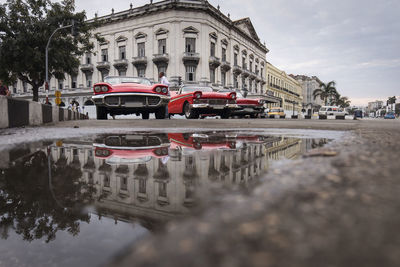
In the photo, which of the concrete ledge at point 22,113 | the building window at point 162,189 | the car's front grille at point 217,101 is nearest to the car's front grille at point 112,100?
the concrete ledge at point 22,113

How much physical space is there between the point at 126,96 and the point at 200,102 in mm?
3489

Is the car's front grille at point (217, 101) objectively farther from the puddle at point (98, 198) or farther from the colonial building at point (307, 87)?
the colonial building at point (307, 87)

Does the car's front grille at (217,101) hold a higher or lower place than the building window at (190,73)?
lower

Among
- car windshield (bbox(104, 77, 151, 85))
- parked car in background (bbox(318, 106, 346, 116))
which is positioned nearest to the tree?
car windshield (bbox(104, 77, 151, 85))

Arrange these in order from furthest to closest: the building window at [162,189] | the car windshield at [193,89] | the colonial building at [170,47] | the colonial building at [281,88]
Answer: the colonial building at [281,88] < the colonial building at [170,47] < the car windshield at [193,89] < the building window at [162,189]

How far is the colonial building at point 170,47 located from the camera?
30.1m

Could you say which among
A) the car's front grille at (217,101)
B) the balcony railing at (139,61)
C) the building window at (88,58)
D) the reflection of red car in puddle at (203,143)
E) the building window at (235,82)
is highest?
the building window at (88,58)

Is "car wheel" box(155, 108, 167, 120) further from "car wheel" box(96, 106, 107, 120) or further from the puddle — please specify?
the puddle

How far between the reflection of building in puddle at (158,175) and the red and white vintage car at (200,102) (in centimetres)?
881

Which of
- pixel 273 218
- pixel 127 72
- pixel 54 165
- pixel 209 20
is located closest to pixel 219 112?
pixel 54 165

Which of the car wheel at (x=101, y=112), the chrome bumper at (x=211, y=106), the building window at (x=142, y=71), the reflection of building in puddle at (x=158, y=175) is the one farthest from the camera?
the building window at (x=142, y=71)

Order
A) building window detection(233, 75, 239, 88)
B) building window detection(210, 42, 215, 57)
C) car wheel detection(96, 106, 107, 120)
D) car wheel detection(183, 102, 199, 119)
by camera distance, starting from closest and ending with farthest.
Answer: car wheel detection(96, 106, 107, 120), car wheel detection(183, 102, 199, 119), building window detection(210, 42, 215, 57), building window detection(233, 75, 239, 88)

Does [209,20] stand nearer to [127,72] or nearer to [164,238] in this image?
[127,72]

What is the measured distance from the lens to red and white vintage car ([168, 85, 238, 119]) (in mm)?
10992
